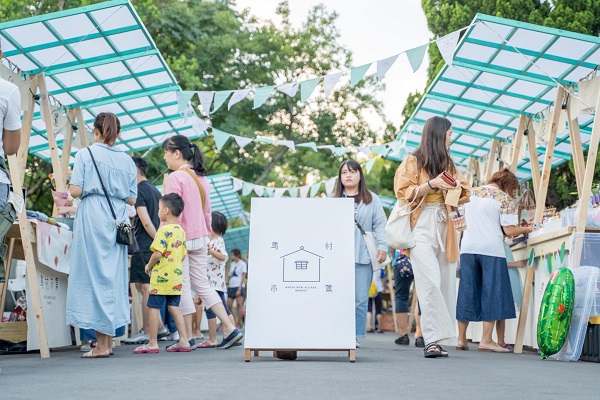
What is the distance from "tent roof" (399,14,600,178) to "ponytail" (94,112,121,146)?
4383 millimetres

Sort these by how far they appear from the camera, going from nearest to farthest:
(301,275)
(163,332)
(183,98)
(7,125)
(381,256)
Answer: (7,125) < (301,275) < (381,256) < (163,332) < (183,98)

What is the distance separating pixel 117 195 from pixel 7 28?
10.6 ft

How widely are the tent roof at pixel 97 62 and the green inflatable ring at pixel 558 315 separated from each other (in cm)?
548

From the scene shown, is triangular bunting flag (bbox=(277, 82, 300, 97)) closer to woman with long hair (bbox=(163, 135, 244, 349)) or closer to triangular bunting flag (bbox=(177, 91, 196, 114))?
triangular bunting flag (bbox=(177, 91, 196, 114))

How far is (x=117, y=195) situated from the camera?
7945mm

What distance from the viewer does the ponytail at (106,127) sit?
7898 millimetres

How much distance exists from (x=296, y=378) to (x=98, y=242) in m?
3.09

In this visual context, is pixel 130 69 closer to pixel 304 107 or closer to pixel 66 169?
pixel 66 169

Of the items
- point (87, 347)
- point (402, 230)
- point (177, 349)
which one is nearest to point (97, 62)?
point (87, 347)

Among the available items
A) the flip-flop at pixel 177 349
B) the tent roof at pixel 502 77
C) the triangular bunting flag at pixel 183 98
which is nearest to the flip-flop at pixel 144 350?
the flip-flop at pixel 177 349

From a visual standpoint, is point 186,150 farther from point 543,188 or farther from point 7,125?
point 543,188

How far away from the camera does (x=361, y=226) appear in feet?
30.3

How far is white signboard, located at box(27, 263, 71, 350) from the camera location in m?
8.44

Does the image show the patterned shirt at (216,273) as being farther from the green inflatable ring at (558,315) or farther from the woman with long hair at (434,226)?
the green inflatable ring at (558,315)
